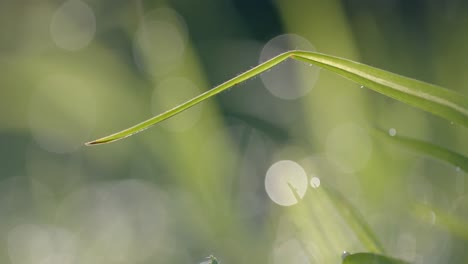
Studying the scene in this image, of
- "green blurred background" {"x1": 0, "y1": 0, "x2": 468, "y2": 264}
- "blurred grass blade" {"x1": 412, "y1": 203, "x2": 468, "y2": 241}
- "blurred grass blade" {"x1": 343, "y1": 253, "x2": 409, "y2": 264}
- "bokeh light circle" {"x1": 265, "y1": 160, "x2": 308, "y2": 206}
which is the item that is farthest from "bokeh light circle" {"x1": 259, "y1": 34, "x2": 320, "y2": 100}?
"blurred grass blade" {"x1": 343, "y1": 253, "x2": 409, "y2": 264}

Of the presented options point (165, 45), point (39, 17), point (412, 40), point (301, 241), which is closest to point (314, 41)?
point (412, 40)

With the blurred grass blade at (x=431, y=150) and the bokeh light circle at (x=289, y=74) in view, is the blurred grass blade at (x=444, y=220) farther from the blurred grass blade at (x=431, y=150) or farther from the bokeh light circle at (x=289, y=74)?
the bokeh light circle at (x=289, y=74)

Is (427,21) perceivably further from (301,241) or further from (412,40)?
(301,241)

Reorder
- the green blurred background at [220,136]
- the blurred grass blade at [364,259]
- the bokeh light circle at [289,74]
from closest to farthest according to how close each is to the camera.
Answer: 1. the blurred grass blade at [364,259]
2. the green blurred background at [220,136]
3. the bokeh light circle at [289,74]

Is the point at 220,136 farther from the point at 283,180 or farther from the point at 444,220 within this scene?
the point at 444,220

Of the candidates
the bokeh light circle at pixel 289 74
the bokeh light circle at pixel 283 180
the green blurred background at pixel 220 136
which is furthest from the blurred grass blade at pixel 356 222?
the bokeh light circle at pixel 289 74

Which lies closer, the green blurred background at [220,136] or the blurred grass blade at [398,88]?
the blurred grass blade at [398,88]
